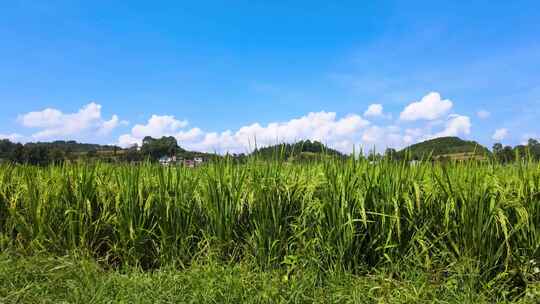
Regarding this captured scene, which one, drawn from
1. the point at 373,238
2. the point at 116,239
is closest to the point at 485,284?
the point at 373,238

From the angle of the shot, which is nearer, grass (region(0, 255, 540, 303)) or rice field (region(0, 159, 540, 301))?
grass (region(0, 255, 540, 303))

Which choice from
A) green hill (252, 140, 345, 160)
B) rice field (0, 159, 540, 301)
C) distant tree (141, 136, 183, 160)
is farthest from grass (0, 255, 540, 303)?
distant tree (141, 136, 183, 160)

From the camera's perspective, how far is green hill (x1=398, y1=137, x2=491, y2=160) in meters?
4.05

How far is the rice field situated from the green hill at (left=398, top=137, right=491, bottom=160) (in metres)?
0.15

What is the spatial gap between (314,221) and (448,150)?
2006 millimetres

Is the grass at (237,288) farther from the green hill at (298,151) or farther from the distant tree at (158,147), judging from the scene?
the distant tree at (158,147)

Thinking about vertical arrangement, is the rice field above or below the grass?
above

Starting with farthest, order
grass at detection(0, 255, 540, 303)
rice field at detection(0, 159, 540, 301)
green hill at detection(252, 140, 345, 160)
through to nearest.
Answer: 1. green hill at detection(252, 140, 345, 160)
2. rice field at detection(0, 159, 540, 301)
3. grass at detection(0, 255, 540, 303)

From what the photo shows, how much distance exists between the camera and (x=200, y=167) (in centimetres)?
425

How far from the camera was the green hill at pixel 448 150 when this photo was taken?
13.3ft

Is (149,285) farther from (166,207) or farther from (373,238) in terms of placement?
(373,238)

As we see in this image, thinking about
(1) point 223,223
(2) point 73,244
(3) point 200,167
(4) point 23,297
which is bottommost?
(4) point 23,297

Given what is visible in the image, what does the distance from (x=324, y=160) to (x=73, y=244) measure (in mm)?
2746

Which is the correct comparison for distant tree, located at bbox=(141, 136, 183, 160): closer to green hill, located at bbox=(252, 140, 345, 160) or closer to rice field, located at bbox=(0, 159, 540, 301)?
rice field, located at bbox=(0, 159, 540, 301)
